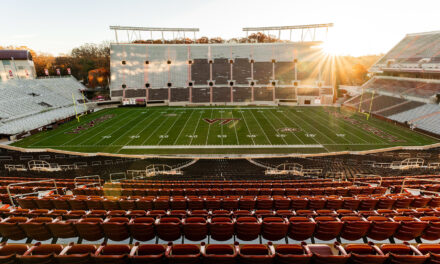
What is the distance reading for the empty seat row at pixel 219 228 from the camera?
568cm

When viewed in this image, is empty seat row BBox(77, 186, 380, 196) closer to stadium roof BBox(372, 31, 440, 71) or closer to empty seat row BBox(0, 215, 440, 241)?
empty seat row BBox(0, 215, 440, 241)

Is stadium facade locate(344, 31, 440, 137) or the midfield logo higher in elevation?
stadium facade locate(344, 31, 440, 137)

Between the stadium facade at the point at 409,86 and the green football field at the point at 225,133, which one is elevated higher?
the stadium facade at the point at 409,86

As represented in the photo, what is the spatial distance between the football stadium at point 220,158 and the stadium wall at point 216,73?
A: 0.37 metres

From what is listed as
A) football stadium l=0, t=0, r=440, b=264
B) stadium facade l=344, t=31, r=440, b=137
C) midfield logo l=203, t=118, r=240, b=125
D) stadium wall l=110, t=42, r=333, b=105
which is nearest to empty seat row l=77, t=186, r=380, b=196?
football stadium l=0, t=0, r=440, b=264

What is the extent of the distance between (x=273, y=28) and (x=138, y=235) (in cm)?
6259

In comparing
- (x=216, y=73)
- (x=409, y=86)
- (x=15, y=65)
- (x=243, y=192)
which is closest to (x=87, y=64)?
(x=15, y=65)

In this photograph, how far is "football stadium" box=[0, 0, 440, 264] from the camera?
5.69 metres

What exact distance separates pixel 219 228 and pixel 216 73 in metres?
53.6

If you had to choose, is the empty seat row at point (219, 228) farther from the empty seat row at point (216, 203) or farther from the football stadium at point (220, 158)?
the empty seat row at point (216, 203)

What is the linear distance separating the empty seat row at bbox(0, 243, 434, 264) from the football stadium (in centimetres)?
3

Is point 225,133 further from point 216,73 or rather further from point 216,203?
point 216,73

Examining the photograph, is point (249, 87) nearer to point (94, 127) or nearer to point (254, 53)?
point (254, 53)

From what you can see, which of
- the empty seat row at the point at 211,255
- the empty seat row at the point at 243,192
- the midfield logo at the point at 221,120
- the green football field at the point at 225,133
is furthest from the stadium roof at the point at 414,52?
the empty seat row at the point at 211,255
